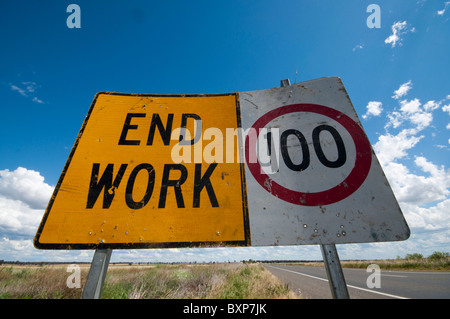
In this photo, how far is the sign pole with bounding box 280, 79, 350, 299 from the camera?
1057 millimetres

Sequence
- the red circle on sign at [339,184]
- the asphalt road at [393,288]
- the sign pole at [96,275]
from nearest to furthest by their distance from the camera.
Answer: the sign pole at [96,275], the red circle on sign at [339,184], the asphalt road at [393,288]

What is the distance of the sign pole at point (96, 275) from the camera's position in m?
1.02

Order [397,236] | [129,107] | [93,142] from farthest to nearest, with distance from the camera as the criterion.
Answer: [129,107] → [93,142] → [397,236]

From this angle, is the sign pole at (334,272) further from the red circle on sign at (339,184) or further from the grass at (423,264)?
the grass at (423,264)

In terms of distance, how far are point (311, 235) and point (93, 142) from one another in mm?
1646

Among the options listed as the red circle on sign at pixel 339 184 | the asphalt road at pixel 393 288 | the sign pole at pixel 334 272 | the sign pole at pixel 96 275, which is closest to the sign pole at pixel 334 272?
the sign pole at pixel 334 272

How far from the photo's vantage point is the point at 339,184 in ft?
4.32

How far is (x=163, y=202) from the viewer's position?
1265mm

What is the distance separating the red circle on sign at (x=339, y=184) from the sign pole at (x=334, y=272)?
0.28 metres

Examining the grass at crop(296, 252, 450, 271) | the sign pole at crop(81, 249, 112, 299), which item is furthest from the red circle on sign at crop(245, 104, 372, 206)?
the grass at crop(296, 252, 450, 271)

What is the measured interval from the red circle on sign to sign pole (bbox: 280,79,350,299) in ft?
0.91

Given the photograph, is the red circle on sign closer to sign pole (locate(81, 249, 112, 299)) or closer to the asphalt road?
sign pole (locate(81, 249, 112, 299))
